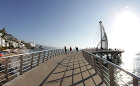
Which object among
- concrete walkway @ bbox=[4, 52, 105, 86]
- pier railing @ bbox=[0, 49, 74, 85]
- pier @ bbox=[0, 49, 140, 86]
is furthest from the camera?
pier railing @ bbox=[0, 49, 74, 85]

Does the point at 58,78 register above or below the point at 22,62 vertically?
below

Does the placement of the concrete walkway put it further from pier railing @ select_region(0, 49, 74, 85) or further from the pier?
pier railing @ select_region(0, 49, 74, 85)

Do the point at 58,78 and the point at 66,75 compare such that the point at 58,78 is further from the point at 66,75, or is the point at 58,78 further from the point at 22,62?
the point at 22,62

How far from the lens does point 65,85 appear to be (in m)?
3.31

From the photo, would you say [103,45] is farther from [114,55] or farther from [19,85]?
[19,85]

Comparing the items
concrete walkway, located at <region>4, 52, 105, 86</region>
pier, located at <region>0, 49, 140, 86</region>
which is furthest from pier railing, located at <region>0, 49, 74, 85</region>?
concrete walkway, located at <region>4, 52, 105, 86</region>

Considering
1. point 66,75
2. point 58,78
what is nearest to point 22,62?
point 58,78

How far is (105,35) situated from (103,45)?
25.0 ft

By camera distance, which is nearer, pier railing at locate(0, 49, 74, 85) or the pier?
the pier

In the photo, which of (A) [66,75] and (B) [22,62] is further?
(B) [22,62]

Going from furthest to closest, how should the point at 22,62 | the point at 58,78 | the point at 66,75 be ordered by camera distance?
the point at 22,62, the point at 66,75, the point at 58,78

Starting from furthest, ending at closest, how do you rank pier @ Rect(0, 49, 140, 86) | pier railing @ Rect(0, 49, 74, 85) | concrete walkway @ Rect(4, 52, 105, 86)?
pier railing @ Rect(0, 49, 74, 85)
concrete walkway @ Rect(4, 52, 105, 86)
pier @ Rect(0, 49, 140, 86)

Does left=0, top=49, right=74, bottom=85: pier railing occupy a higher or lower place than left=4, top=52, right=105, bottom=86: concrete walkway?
higher

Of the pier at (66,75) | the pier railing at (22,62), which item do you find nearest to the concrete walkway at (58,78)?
the pier at (66,75)
